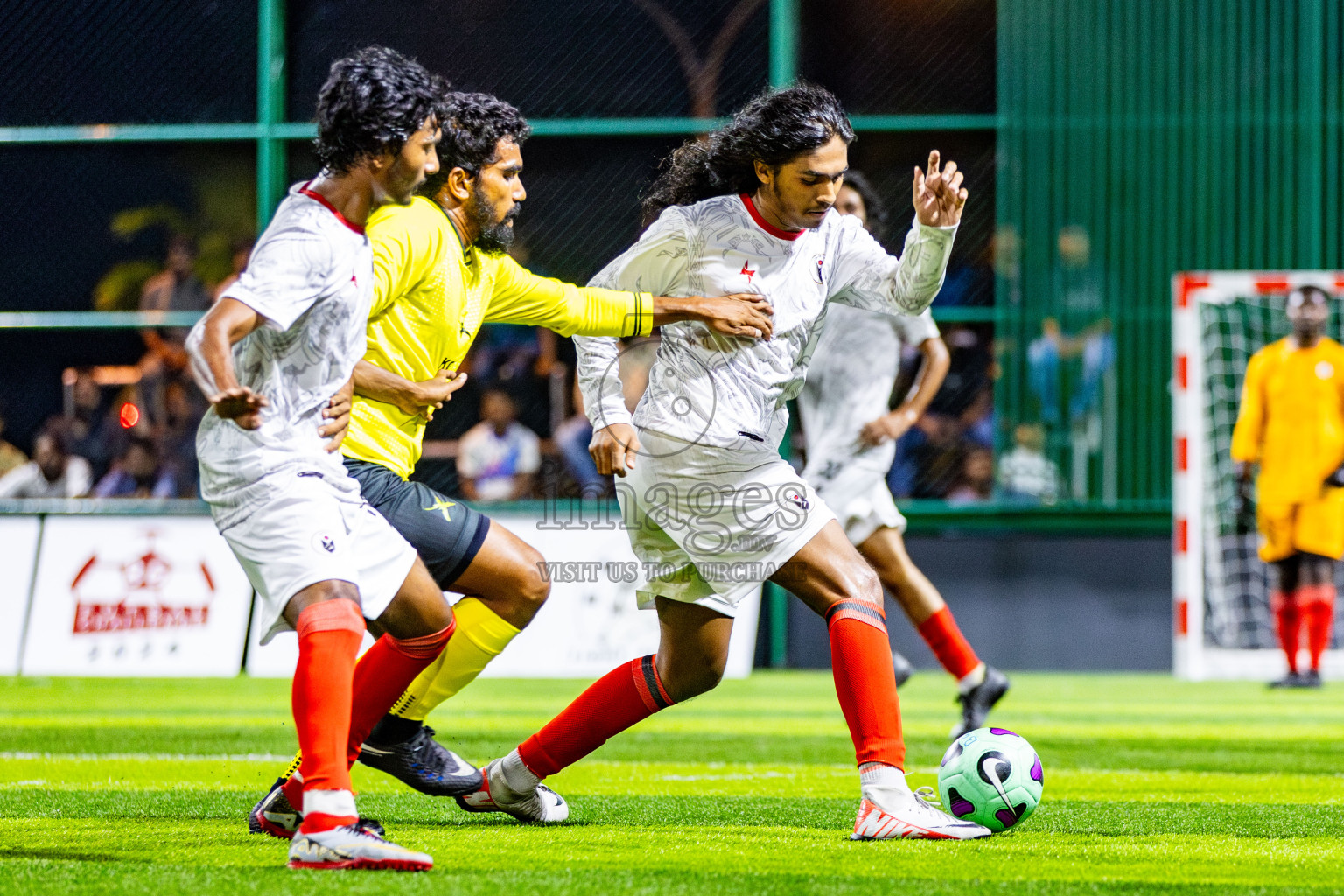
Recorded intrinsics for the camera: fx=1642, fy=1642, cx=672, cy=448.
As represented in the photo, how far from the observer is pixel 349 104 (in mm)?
3641

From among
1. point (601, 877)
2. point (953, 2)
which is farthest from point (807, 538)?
point (953, 2)

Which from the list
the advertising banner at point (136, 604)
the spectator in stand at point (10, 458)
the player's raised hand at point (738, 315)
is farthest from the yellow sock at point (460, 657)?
the spectator in stand at point (10, 458)

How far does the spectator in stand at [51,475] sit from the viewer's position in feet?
40.8

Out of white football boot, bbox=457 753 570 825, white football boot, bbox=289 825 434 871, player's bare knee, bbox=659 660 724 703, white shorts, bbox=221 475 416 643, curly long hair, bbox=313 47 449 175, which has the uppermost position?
curly long hair, bbox=313 47 449 175

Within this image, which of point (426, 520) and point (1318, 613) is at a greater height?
point (426, 520)

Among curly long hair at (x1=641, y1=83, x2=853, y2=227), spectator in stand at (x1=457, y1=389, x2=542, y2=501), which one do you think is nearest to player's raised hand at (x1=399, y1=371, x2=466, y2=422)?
curly long hair at (x1=641, y1=83, x2=853, y2=227)

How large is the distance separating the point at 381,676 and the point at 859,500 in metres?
3.26

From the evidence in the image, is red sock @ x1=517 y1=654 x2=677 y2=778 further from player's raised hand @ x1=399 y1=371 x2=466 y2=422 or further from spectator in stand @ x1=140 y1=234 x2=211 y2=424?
spectator in stand @ x1=140 y1=234 x2=211 y2=424

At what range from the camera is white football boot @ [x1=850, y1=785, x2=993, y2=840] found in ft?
13.2

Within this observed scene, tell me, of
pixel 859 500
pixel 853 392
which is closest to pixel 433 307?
pixel 859 500

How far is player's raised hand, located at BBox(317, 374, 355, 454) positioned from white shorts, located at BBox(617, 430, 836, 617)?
892 millimetres

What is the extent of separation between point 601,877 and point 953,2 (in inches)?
415

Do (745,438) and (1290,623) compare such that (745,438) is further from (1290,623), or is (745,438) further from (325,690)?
(1290,623)

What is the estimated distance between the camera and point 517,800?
4488mm
